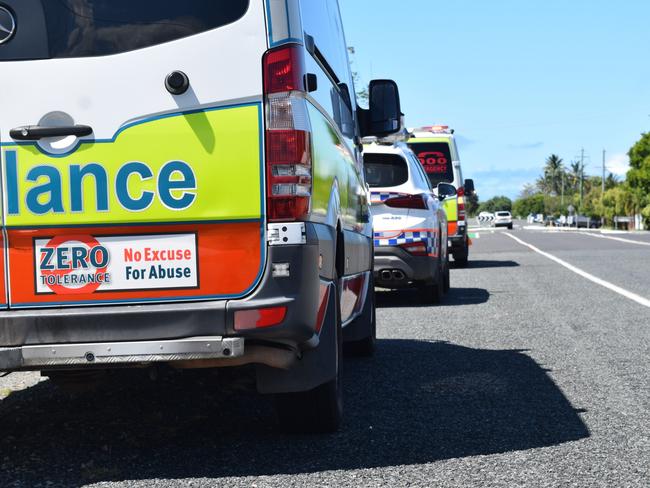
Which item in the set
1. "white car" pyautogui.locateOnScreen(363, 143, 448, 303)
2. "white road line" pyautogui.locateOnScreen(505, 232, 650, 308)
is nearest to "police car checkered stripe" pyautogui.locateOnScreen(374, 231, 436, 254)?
"white car" pyautogui.locateOnScreen(363, 143, 448, 303)

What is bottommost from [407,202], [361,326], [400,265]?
[361,326]

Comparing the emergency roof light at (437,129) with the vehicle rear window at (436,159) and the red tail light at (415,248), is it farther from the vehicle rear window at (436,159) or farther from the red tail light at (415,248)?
the red tail light at (415,248)

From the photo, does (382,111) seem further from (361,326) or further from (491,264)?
(491,264)

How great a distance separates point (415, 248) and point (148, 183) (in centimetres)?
769

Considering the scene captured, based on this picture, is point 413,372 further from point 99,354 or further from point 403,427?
point 99,354

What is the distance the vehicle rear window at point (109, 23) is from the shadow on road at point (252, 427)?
5.71 ft

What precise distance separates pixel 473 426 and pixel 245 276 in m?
1.75

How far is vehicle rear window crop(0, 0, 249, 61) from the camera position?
4.25 m

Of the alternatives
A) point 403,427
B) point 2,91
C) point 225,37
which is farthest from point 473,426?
point 2,91

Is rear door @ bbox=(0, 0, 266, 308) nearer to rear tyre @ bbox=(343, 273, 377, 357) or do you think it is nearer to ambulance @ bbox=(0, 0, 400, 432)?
ambulance @ bbox=(0, 0, 400, 432)

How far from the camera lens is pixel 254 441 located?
16.6 ft

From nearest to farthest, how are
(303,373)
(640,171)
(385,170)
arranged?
(303,373) → (385,170) → (640,171)

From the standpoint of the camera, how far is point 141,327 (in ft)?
13.8

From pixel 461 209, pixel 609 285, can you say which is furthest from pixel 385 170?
pixel 461 209
